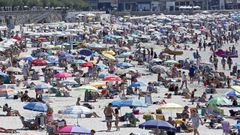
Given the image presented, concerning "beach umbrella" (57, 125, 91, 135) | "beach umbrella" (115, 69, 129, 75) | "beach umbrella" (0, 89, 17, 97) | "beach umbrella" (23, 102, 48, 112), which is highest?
"beach umbrella" (57, 125, 91, 135)

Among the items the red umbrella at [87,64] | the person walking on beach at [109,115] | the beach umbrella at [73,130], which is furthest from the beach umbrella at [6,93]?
the beach umbrella at [73,130]

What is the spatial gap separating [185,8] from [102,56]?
78.7 metres

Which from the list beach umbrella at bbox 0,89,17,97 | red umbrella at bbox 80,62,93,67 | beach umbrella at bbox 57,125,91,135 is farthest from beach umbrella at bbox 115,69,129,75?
beach umbrella at bbox 57,125,91,135

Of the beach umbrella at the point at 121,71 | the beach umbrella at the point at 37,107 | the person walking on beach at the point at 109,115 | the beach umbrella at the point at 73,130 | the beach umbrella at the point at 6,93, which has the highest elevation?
the beach umbrella at the point at 73,130

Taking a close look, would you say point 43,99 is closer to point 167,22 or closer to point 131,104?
point 131,104

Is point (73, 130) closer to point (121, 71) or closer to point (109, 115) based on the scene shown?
point (109, 115)

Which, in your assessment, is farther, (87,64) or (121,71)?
(87,64)

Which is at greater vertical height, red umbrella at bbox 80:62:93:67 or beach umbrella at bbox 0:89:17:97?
beach umbrella at bbox 0:89:17:97

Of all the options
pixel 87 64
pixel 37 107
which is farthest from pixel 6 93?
pixel 87 64

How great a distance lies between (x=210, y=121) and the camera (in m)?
23.0

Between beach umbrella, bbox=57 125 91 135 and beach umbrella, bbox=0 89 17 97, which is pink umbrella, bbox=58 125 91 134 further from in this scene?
beach umbrella, bbox=0 89 17 97

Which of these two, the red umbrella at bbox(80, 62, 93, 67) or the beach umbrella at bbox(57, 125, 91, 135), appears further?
the red umbrella at bbox(80, 62, 93, 67)

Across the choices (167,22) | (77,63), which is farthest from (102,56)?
(167,22)

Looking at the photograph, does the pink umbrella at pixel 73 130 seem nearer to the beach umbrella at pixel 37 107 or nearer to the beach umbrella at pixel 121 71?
the beach umbrella at pixel 37 107
